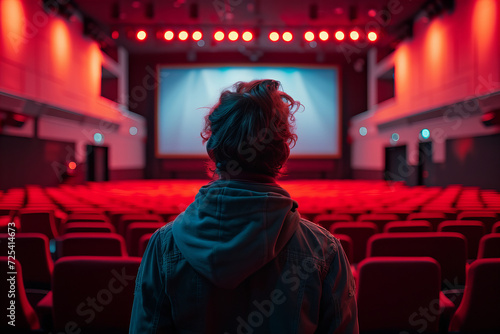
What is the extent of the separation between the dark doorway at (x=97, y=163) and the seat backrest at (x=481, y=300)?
12.6 meters

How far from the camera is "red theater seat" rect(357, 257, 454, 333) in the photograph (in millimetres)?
1640

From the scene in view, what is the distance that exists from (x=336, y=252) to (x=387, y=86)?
51.5ft

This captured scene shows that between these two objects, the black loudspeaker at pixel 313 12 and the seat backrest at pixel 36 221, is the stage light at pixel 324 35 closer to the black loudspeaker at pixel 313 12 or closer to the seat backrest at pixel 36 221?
the black loudspeaker at pixel 313 12

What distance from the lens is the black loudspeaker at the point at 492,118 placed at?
7676 mm

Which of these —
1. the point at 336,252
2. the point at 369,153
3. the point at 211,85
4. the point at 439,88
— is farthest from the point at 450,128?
the point at 336,252

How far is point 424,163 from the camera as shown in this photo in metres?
11.4

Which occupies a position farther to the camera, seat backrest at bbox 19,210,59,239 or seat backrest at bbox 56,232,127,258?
seat backrest at bbox 19,210,59,239

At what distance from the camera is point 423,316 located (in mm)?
1690

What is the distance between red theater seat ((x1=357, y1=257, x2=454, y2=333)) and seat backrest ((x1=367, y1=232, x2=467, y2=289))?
0.50 m

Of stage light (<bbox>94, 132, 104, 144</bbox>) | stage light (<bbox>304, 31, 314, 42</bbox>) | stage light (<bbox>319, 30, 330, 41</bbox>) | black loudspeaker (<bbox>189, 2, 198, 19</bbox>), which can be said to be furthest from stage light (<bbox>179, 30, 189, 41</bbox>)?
stage light (<bbox>94, 132, 104, 144</bbox>)

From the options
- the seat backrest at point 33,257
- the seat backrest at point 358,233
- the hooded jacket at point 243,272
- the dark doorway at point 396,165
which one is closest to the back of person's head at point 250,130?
the hooded jacket at point 243,272

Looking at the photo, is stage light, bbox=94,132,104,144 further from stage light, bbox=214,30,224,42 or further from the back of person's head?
the back of person's head

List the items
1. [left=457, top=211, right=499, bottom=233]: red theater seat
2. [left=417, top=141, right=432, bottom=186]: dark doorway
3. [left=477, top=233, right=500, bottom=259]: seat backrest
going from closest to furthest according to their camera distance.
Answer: [left=477, top=233, right=500, bottom=259]: seat backrest < [left=457, top=211, right=499, bottom=233]: red theater seat < [left=417, top=141, right=432, bottom=186]: dark doorway

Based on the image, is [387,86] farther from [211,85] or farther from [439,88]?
[211,85]
